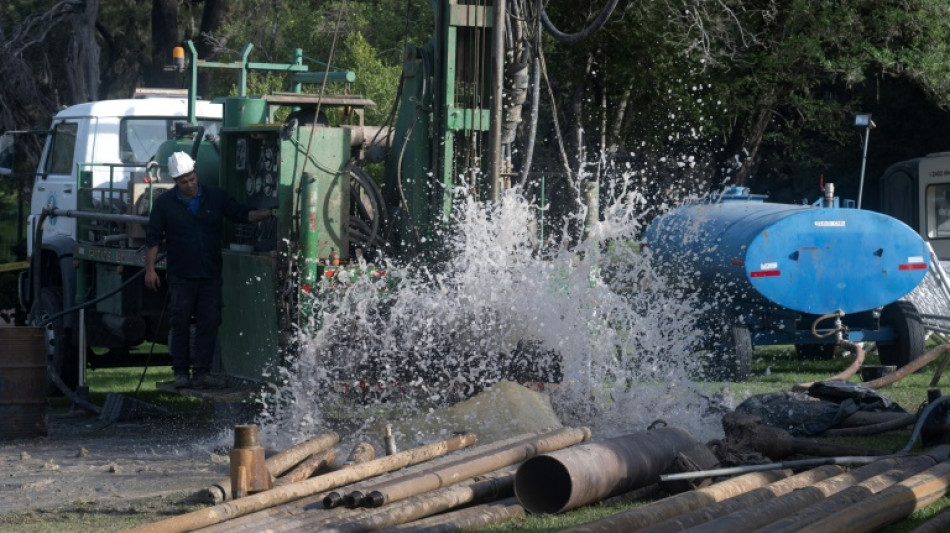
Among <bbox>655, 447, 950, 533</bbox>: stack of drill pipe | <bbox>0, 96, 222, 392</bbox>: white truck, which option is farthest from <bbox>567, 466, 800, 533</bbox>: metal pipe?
<bbox>0, 96, 222, 392</bbox>: white truck

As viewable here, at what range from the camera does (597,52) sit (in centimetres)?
2403

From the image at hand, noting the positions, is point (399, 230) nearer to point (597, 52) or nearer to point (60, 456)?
point (60, 456)

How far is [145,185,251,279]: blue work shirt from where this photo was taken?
10.9 metres

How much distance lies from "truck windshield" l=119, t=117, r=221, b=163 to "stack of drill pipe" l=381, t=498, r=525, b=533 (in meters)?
8.02

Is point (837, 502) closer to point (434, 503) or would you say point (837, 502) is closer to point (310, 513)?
point (434, 503)

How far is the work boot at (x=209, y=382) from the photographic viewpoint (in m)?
10.7

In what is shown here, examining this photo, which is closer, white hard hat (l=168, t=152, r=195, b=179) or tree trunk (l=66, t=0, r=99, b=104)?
white hard hat (l=168, t=152, r=195, b=179)

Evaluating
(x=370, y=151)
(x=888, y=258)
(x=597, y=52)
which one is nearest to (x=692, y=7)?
(x=597, y=52)

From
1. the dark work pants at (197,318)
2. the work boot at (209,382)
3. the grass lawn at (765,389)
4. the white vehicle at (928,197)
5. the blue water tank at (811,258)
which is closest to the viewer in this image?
the grass lawn at (765,389)

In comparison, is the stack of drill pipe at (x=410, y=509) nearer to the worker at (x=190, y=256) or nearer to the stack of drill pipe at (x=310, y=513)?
the stack of drill pipe at (x=310, y=513)

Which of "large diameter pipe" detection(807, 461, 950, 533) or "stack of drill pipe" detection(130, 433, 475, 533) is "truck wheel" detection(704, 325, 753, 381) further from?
"large diameter pipe" detection(807, 461, 950, 533)

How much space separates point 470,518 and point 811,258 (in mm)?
8149

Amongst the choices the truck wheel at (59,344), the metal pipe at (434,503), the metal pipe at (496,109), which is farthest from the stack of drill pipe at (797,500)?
the truck wheel at (59,344)

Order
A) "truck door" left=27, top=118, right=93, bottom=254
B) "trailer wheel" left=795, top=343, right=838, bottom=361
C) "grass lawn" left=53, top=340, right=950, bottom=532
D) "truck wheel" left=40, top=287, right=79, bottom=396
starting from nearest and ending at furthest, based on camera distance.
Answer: "grass lawn" left=53, top=340, right=950, bottom=532 < "truck wheel" left=40, top=287, right=79, bottom=396 < "truck door" left=27, top=118, right=93, bottom=254 < "trailer wheel" left=795, top=343, right=838, bottom=361
